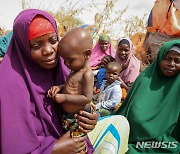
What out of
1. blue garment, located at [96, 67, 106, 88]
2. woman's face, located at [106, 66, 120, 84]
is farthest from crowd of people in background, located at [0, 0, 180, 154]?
blue garment, located at [96, 67, 106, 88]

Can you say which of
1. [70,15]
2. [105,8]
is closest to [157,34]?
[105,8]

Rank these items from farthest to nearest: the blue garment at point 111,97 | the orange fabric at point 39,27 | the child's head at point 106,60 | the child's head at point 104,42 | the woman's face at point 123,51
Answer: the child's head at point 104,42
the child's head at point 106,60
the woman's face at point 123,51
the blue garment at point 111,97
the orange fabric at point 39,27

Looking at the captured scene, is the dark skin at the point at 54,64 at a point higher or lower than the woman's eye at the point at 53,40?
lower

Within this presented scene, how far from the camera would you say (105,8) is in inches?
318

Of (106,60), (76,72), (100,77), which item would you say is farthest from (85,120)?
(106,60)

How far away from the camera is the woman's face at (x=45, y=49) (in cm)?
171

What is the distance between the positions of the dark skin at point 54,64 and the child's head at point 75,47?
0.18 feet

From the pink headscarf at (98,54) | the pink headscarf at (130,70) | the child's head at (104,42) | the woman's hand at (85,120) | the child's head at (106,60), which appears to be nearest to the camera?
the woman's hand at (85,120)

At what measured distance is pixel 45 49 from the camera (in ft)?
5.58

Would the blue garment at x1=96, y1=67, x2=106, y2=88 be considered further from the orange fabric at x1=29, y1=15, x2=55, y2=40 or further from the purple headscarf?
the orange fabric at x1=29, y1=15, x2=55, y2=40

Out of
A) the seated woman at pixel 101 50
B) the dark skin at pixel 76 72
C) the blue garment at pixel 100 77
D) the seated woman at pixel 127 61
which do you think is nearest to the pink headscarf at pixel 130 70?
the seated woman at pixel 127 61

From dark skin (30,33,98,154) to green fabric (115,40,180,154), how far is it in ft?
3.43

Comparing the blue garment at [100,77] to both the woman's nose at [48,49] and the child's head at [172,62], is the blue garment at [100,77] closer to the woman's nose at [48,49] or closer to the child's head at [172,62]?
the child's head at [172,62]

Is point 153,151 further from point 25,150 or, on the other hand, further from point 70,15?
point 70,15
